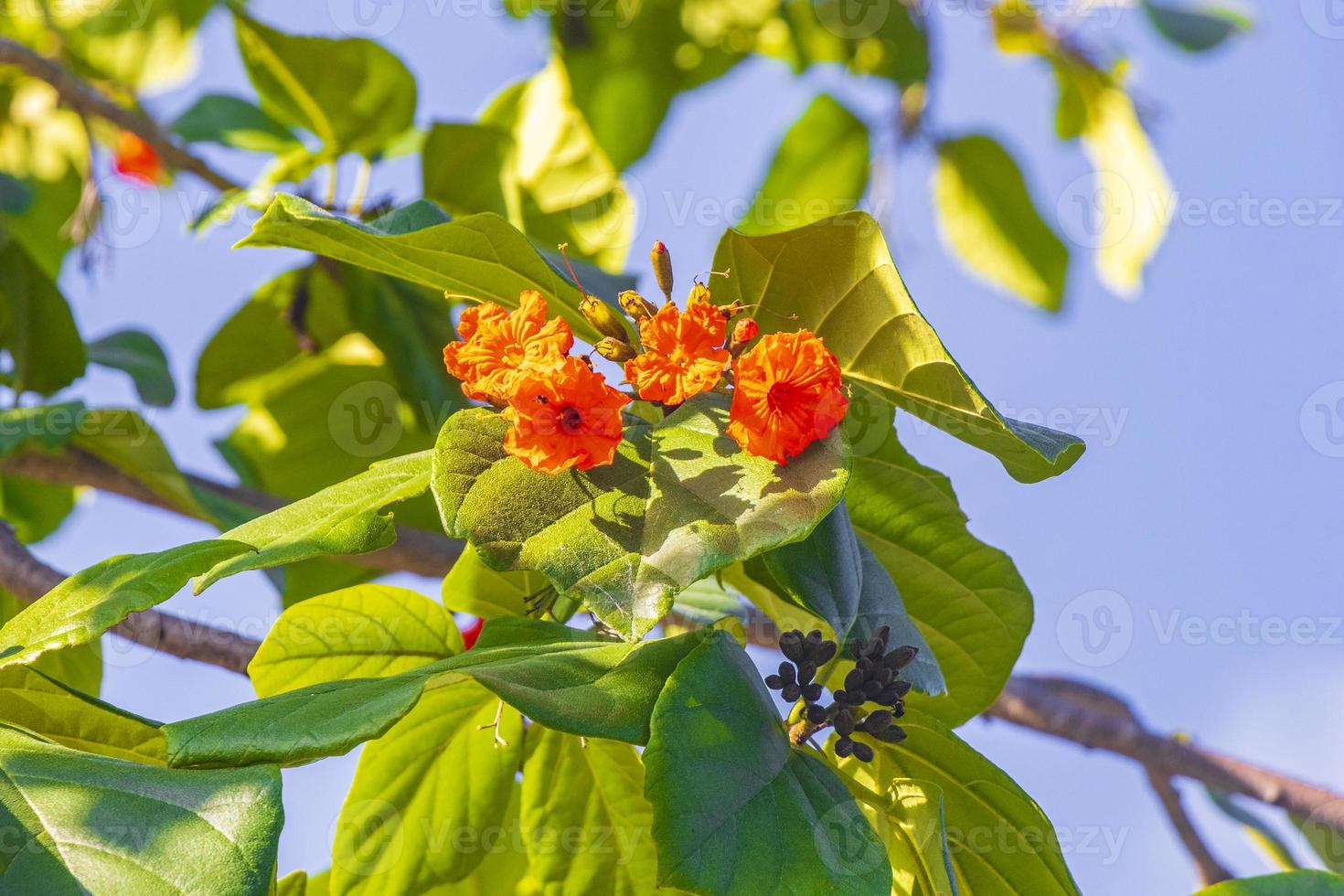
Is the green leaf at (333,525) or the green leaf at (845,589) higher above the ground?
the green leaf at (845,589)

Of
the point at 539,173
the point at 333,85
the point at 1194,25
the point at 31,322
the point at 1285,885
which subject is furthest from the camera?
the point at 1194,25

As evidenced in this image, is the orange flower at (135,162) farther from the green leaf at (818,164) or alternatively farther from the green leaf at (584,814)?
the green leaf at (584,814)

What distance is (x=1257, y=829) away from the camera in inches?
72.6

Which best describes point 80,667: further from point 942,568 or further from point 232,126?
point 942,568

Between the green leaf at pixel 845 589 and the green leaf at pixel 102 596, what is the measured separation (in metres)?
0.40

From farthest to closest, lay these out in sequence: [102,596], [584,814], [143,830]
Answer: [584,814]
[102,596]
[143,830]


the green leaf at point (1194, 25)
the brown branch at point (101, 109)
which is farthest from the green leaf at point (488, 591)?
the green leaf at point (1194, 25)

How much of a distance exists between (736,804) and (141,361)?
1592 mm

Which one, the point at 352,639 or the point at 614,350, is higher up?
the point at 614,350

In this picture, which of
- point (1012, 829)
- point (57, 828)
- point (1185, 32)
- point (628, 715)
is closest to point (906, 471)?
point (1012, 829)

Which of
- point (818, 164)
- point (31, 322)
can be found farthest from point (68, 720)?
point (818, 164)

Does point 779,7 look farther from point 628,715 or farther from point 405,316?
point 628,715

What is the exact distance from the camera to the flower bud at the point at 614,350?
94 centimetres

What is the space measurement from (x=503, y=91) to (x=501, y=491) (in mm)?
1829
